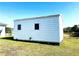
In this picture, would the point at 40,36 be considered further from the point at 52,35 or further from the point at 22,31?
the point at 22,31

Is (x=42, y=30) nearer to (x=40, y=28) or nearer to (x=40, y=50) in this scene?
(x=40, y=28)

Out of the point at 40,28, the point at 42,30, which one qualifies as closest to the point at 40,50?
the point at 42,30

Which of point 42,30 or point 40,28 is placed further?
point 40,28

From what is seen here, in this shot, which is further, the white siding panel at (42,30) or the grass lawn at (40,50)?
the white siding panel at (42,30)

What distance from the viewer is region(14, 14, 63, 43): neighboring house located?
845 centimetres

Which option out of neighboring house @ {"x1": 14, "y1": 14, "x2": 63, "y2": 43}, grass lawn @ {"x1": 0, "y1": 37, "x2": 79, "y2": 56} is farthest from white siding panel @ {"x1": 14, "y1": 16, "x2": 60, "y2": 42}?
grass lawn @ {"x1": 0, "y1": 37, "x2": 79, "y2": 56}

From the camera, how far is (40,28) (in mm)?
9359

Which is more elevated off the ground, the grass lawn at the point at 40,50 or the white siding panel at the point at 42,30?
the white siding panel at the point at 42,30

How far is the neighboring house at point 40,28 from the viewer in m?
8.45

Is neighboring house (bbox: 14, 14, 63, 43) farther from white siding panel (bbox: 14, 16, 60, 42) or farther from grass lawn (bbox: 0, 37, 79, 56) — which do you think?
grass lawn (bbox: 0, 37, 79, 56)

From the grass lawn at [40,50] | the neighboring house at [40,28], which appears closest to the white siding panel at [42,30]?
the neighboring house at [40,28]

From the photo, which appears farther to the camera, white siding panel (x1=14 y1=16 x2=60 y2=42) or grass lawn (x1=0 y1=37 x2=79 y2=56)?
white siding panel (x1=14 y1=16 x2=60 y2=42)

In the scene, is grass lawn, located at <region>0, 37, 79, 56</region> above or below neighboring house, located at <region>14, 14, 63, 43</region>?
below

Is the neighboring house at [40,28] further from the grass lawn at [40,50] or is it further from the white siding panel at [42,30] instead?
the grass lawn at [40,50]
